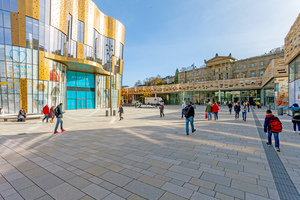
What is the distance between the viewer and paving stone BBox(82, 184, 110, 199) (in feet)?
9.14

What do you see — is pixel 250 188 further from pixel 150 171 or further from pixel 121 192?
pixel 121 192

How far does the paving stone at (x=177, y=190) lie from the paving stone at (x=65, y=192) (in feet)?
5.58

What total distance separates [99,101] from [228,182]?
118ft

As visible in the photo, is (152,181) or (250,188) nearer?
(250,188)

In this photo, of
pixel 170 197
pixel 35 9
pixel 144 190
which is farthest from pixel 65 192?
pixel 35 9

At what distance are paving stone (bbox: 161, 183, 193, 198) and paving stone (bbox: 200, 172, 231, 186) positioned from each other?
0.71 meters

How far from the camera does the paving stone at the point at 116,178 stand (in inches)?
127

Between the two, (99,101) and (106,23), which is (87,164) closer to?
(99,101)

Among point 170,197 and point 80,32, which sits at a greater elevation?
point 80,32

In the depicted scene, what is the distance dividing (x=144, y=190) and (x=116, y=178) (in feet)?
2.77

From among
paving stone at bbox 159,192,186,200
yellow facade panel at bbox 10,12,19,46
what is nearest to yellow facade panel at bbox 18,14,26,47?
yellow facade panel at bbox 10,12,19,46

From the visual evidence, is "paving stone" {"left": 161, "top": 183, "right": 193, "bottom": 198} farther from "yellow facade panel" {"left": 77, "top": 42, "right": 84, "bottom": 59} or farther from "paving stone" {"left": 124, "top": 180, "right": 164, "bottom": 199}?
"yellow facade panel" {"left": 77, "top": 42, "right": 84, "bottom": 59}

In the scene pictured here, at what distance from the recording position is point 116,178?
3414 mm

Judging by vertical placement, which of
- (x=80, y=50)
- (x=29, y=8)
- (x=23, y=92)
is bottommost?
(x=23, y=92)
